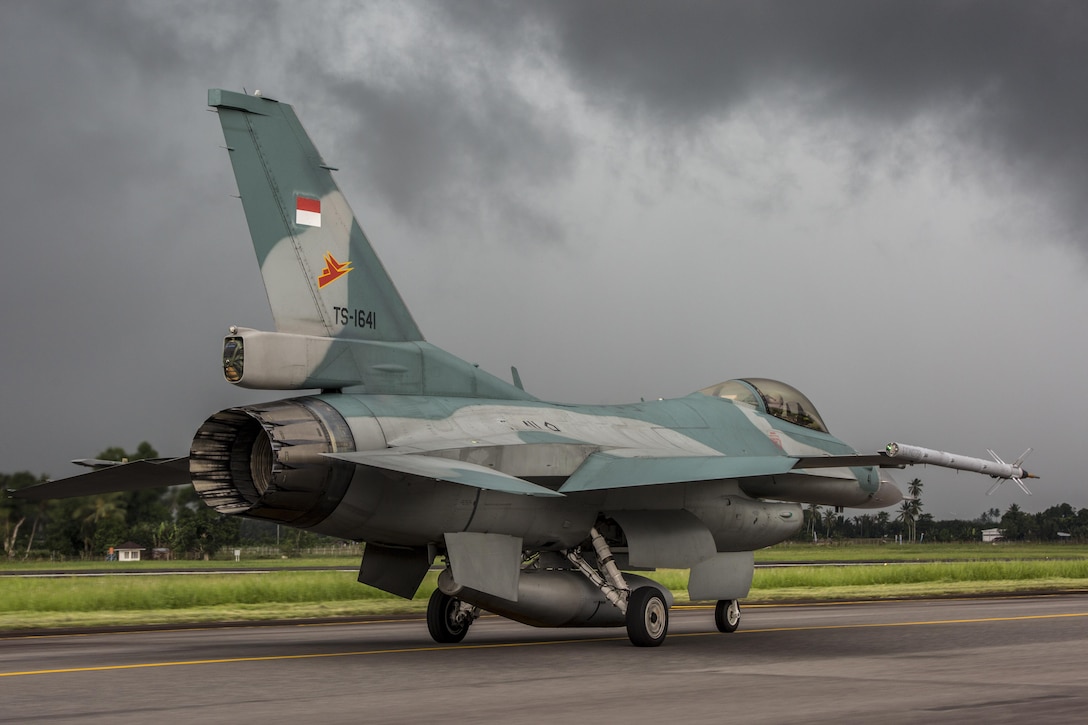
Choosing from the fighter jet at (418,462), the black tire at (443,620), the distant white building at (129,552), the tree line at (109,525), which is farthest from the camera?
the distant white building at (129,552)

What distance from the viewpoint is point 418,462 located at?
11914mm

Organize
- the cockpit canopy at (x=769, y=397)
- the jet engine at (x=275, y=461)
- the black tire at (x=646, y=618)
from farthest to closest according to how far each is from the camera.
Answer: the cockpit canopy at (x=769, y=397) < the black tire at (x=646, y=618) < the jet engine at (x=275, y=461)

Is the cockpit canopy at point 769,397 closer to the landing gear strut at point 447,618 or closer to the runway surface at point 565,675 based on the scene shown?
the runway surface at point 565,675

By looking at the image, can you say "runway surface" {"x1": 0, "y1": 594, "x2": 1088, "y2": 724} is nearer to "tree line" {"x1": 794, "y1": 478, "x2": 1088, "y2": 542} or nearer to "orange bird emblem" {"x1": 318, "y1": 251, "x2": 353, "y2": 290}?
"orange bird emblem" {"x1": 318, "y1": 251, "x2": 353, "y2": 290}

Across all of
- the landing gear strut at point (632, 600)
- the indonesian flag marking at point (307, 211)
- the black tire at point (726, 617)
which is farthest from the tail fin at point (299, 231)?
the black tire at point (726, 617)

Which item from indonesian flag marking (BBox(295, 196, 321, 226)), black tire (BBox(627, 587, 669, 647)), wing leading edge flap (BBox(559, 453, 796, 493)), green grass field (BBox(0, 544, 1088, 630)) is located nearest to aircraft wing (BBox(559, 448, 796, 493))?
wing leading edge flap (BBox(559, 453, 796, 493))

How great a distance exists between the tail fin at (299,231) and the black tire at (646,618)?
424 cm

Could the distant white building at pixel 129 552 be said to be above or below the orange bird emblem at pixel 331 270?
below

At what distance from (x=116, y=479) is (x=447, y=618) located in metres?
4.65

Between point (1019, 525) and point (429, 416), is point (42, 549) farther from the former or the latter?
point (1019, 525)

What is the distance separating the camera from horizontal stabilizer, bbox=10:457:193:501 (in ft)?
47.2

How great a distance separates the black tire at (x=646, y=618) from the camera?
45.5 feet

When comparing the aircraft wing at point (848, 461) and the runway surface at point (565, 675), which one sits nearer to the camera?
the runway surface at point (565, 675)

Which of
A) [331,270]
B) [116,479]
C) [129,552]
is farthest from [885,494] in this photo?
[129,552]
